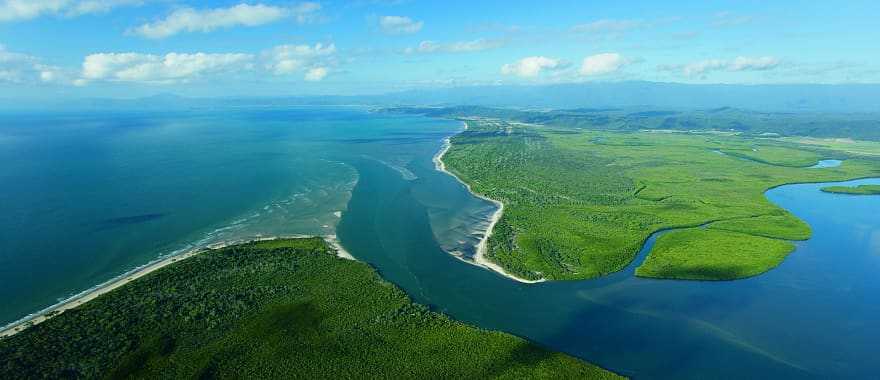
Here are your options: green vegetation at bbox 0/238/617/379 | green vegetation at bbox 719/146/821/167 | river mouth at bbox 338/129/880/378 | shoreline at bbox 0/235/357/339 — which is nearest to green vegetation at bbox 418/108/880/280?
green vegetation at bbox 719/146/821/167

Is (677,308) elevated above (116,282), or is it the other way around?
(116,282)

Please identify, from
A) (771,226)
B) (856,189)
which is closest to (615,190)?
(771,226)

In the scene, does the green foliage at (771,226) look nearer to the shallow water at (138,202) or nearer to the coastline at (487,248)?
the coastline at (487,248)

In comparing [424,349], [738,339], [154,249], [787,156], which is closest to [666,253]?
[738,339]

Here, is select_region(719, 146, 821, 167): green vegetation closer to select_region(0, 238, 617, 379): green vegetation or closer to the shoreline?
the shoreline

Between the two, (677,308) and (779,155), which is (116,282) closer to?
(677,308)

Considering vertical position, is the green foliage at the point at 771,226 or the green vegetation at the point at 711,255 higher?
the green foliage at the point at 771,226

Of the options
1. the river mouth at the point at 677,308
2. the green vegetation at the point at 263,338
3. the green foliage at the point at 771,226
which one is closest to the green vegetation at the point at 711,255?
the river mouth at the point at 677,308
